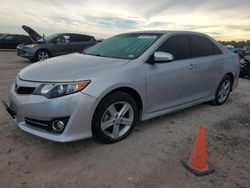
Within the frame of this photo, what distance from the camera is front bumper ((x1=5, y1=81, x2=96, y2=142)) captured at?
3287 millimetres

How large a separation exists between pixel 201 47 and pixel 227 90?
1.43 metres

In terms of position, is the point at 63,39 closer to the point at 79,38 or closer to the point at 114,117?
the point at 79,38

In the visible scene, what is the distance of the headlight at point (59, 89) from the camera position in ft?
10.9

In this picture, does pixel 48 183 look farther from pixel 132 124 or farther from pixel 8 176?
pixel 132 124

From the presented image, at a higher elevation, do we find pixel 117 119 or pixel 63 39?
pixel 63 39

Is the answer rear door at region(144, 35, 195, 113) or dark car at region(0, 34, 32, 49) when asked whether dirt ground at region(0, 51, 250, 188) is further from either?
dark car at region(0, 34, 32, 49)

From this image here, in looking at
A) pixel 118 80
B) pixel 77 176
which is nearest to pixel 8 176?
pixel 77 176

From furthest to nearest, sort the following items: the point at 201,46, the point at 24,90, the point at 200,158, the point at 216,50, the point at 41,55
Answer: the point at 41,55, the point at 216,50, the point at 201,46, the point at 24,90, the point at 200,158

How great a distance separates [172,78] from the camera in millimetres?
4504

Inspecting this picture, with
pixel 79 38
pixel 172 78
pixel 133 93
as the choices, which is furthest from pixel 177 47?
pixel 79 38

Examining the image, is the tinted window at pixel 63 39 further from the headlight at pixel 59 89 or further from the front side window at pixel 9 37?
the headlight at pixel 59 89

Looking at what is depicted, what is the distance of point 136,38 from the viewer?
4746 millimetres

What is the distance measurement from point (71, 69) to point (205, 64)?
108 inches

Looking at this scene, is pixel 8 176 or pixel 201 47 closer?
pixel 8 176
